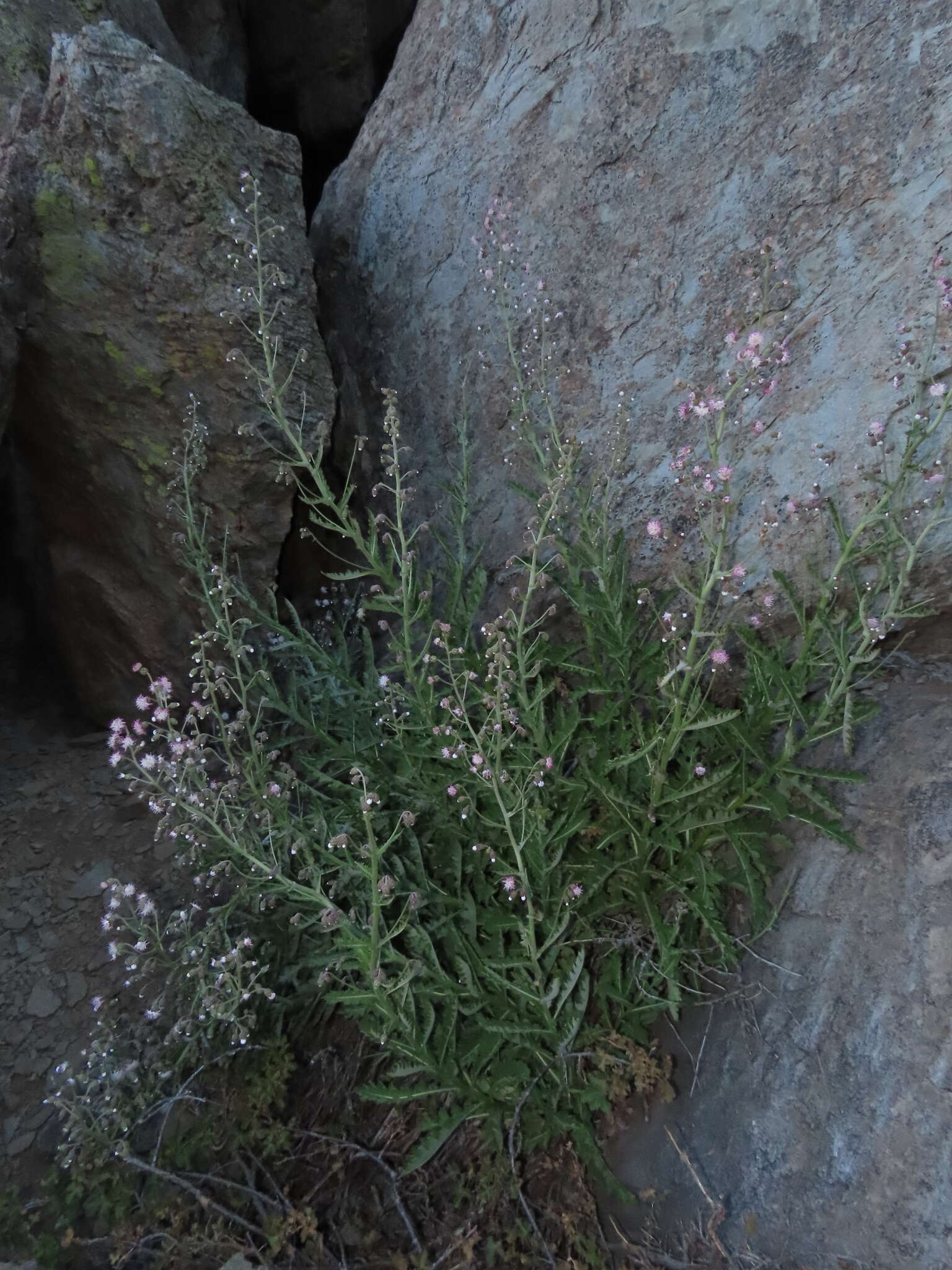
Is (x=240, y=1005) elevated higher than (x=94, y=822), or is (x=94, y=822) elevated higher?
(x=240, y=1005)

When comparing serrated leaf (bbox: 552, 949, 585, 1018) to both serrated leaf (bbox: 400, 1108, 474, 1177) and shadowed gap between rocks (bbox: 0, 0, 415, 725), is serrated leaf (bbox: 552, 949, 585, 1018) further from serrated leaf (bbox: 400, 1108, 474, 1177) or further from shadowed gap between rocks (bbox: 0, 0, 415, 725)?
shadowed gap between rocks (bbox: 0, 0, 415, 725)

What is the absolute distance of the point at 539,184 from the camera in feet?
10.5

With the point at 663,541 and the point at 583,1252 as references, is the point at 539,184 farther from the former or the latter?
the point at 583,1252

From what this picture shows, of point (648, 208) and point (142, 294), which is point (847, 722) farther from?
point (142, 294)

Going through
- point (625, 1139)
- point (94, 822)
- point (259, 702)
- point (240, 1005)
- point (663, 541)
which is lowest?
point (94, 822)

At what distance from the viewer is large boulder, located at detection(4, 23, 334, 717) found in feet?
9.45

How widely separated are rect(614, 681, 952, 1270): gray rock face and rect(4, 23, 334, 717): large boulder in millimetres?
2146

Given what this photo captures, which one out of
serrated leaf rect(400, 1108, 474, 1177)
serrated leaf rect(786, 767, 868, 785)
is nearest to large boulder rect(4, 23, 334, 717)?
serrated leaf rect(786, 767, 868, 785)

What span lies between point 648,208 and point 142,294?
1.79m

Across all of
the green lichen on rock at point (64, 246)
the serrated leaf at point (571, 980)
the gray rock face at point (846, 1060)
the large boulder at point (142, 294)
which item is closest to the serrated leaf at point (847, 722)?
the gray rock face at point (846, 1060)

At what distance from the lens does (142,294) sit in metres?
3.00

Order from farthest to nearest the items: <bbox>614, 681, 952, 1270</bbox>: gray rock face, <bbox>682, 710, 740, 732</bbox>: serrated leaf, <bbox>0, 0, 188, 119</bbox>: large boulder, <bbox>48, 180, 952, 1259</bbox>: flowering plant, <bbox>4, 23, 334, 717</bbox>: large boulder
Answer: <bbox>0, 0, 188, 119</bbox>: large boulder, <bbox>4, 23, 334, 717</bbox>: large boulder, <bbox>48, 180, 952, 1259</bbox>: flowering plant, <bbox>682, 710, 740, 732</bbox>: serrated leaf, <bbox>614, 681, 952, 1270</bbox>: gray rock face

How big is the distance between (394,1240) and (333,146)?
5979 millimetres

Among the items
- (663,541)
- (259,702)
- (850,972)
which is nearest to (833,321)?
(663,541)
